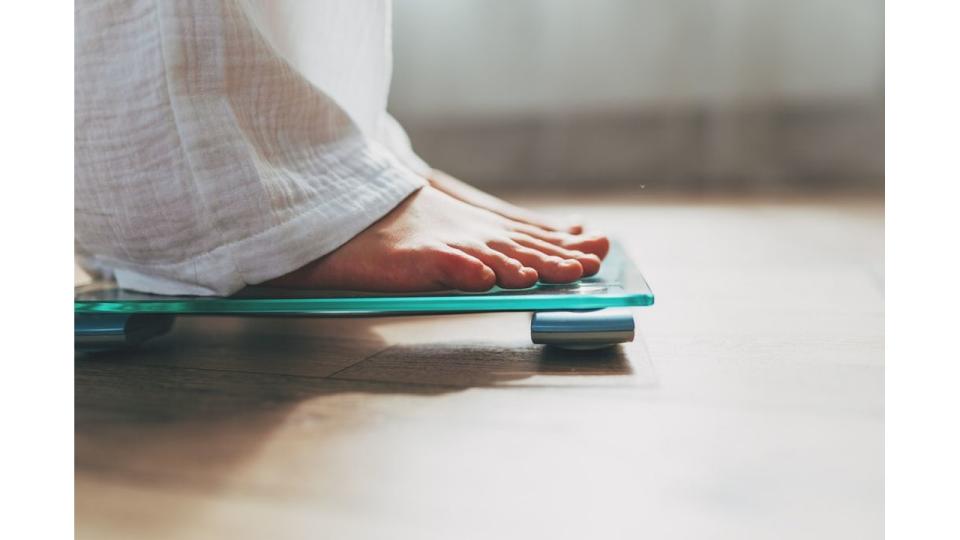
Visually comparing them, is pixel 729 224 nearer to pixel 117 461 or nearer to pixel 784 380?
pixel 784 380

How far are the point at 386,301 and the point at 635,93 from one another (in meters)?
1.67

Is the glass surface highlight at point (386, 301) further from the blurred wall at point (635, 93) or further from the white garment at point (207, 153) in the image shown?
the blurred wall at point (635, 93)

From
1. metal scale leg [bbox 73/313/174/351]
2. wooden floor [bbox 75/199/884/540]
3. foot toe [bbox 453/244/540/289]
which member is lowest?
wooden floor [bbox 75/199/884/540]

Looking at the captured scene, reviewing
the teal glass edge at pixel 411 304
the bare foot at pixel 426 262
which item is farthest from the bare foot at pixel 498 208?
the teal glass edge at pixel 411 304

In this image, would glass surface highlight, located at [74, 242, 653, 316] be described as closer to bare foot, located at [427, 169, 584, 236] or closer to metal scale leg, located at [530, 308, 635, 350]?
metal scale leg, located at [530, 308, 635, 350]

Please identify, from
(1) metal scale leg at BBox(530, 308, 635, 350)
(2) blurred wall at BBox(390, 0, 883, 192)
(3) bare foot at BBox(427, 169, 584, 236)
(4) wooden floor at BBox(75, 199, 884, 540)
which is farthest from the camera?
(2) blurred wall at BBox(390, 0, 883, 192)

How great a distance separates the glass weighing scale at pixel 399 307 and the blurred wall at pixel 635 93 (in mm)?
1442

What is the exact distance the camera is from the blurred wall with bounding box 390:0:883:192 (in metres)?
1.82

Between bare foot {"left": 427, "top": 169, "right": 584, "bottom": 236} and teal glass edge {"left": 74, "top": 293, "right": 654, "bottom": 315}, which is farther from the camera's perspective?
bare foot {"left": 427, "top": 169, "right": 584, "bottom": 236}

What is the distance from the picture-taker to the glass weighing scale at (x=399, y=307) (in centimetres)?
47

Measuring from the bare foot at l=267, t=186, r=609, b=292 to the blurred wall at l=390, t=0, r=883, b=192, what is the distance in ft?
4.57

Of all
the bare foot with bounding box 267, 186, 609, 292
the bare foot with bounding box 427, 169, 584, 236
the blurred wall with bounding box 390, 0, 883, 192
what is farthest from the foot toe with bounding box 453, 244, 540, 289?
the blurred wall with bounding box 390, 0, 883, 192

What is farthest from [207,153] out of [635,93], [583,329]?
[635,93]

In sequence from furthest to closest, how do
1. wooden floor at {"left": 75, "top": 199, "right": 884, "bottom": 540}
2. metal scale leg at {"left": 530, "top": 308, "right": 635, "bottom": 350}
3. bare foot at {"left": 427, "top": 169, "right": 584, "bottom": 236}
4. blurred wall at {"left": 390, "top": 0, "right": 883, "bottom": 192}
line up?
blurred wall at {"left": 390, "top": 0, "right": 883, "bottom": 192}, bare foot at {"left": 427, "top": 169, "right": 584, "bottom": 236}, metal scale leg at {"left": 530, "top": 308, "right": 635, "bottom": 350}, wooden floor at {"left": 75, "top": 199, "right": 884, "bottom": 540}
